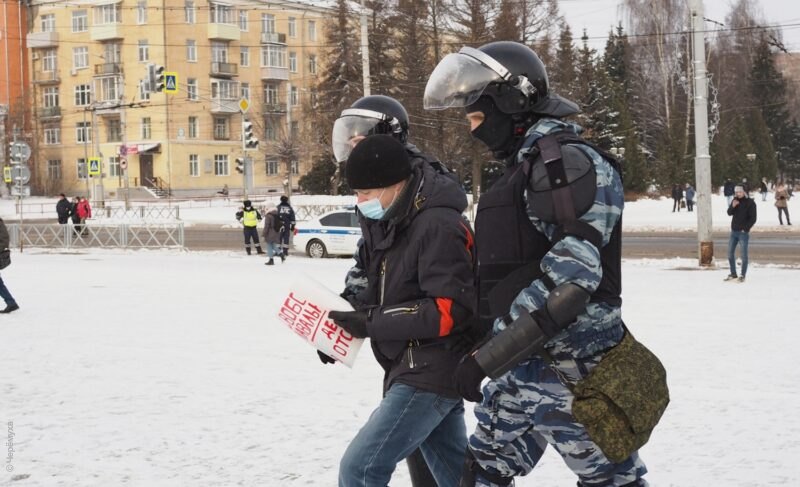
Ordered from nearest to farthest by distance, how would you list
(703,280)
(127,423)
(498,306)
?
(498,306), (127,423), (703,280)

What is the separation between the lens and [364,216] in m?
3.77

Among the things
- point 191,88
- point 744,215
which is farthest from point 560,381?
point 191,88

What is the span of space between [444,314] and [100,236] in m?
28.8

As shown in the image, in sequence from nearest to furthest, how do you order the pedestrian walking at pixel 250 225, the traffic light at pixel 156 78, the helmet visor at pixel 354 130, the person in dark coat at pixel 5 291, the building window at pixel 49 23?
the helmet visor at pixel 354 130
the person in dark coat at pixel 5 291
the pedestrian walking at pixel 250 225
the traffic light at pixel 156 78
the building window at pixel 49 23

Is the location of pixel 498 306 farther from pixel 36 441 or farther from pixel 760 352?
pixel 760 352

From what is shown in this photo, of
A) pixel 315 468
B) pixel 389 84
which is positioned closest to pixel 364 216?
pixel 315 468

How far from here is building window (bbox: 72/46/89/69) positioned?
233 feet

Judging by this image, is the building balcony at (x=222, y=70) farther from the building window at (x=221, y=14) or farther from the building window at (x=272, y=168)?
the building window at (x=272, y=168)

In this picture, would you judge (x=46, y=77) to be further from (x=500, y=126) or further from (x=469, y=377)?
(x=469, y=377)

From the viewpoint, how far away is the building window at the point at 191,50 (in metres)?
68.4

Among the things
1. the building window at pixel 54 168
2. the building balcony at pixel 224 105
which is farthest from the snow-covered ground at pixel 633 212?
the building balcony at pixel 224 105

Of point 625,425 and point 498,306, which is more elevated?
point 498,306

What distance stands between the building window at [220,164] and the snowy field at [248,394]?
57226mm

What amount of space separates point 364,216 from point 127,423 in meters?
3.42
